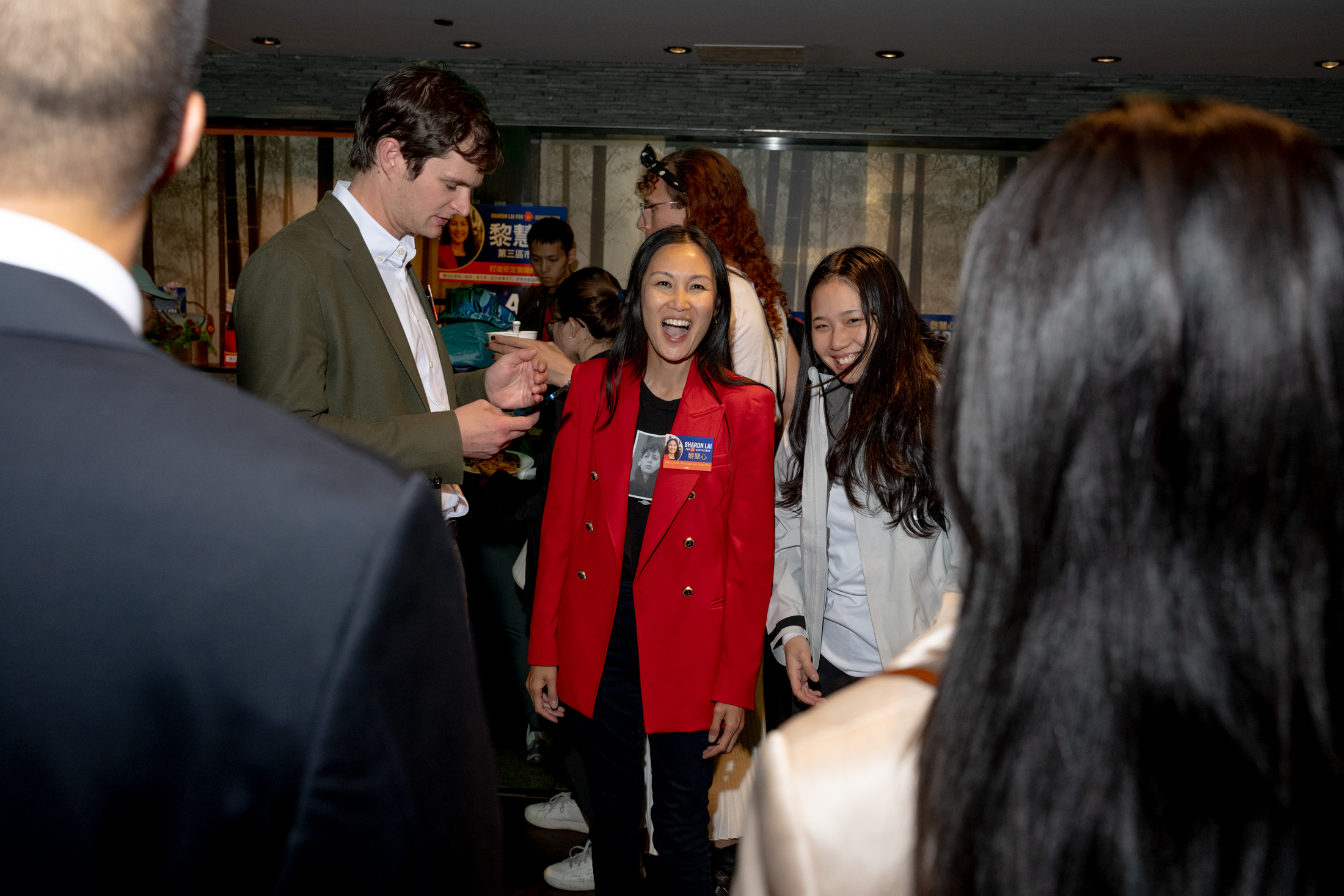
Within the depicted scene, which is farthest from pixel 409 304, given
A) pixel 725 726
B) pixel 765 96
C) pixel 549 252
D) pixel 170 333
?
pixel 765 96

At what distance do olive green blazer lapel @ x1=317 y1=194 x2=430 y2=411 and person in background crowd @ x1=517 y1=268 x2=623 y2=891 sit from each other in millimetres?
567

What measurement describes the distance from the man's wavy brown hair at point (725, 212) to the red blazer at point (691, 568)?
0.95 metres

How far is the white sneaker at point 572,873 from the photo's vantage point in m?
2.75

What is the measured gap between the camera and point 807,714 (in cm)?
61

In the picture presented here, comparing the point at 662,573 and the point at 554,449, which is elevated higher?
the point at 554,449

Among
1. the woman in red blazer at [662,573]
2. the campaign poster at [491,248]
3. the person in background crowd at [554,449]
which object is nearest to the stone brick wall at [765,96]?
the campaign poster at [491,248]

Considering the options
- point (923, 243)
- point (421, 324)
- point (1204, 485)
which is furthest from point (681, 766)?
point (923, 243)

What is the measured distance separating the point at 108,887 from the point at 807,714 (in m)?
0.44

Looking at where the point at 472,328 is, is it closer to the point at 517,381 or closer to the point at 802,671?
the point at 517,381

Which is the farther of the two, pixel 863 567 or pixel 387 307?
pixel 863 567

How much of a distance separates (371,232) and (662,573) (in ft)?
3.37

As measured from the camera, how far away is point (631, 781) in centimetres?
226

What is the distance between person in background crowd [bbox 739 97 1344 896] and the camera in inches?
18.9

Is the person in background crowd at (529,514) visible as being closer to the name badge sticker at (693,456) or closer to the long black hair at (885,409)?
the name badge sticker at (693,456)
